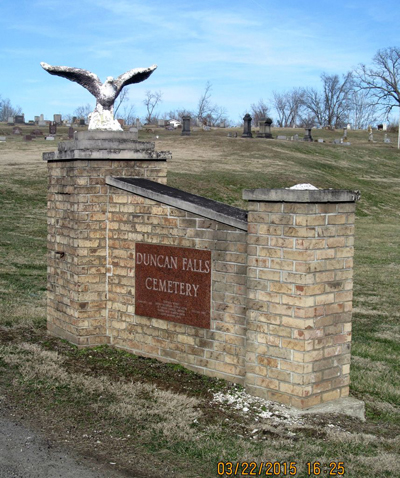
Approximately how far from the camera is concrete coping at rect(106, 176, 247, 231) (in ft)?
19.7

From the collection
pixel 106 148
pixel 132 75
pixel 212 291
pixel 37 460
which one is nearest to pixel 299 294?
pixel 212 291

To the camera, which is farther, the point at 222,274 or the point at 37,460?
the point at 222,274

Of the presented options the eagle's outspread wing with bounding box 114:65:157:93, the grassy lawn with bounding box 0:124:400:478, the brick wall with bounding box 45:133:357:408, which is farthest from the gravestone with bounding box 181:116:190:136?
the brick wall with bounding box 45:133:357:408

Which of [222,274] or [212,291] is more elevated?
[222,274]

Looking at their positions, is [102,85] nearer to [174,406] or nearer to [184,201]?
[184,201]

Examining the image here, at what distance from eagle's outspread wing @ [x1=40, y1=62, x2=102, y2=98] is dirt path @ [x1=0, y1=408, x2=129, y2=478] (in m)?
4.52

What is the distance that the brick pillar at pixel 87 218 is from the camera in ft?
23.9

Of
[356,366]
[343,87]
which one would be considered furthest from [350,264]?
[343,87]

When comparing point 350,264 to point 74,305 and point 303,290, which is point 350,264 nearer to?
point 303,290

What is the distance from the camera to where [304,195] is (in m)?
5.19

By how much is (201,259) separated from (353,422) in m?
2.10

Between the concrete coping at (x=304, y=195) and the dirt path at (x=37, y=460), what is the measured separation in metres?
2.54
